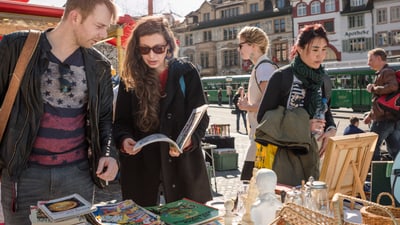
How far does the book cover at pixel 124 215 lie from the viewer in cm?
196

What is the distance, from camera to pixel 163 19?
2889 millimetres

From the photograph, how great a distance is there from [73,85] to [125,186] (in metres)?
0.85

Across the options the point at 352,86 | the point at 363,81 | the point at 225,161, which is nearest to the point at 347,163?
the point at 225,161

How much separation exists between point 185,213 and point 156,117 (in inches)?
33.8

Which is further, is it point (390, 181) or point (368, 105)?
point (368, 105)

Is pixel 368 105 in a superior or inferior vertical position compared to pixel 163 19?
inferior

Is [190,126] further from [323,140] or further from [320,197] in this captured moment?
[323,140]

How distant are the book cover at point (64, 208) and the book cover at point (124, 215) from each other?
17 cm

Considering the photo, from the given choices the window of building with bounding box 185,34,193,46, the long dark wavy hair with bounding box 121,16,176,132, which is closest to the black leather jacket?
the long dark wavy hair with bounding box 121,16,176,132

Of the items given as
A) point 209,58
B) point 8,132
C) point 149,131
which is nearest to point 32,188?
point 8,132

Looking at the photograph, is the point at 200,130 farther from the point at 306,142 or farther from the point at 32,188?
the point at 32,188

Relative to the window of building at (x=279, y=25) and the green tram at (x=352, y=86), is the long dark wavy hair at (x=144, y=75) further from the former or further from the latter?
the window of building at (x=279, y=25)

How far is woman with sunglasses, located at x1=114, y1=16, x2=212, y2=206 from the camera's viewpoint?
9.21 ft

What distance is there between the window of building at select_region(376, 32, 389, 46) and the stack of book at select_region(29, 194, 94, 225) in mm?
49272
